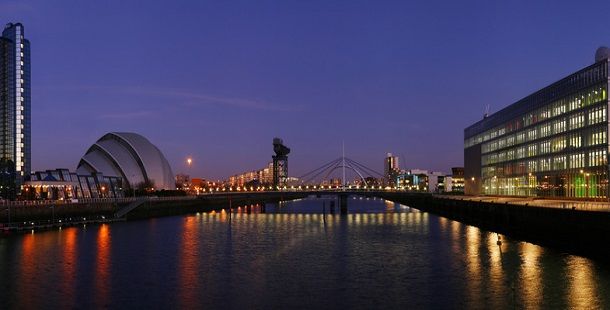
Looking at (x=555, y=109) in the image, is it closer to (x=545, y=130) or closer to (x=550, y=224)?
(x=545, y=130)

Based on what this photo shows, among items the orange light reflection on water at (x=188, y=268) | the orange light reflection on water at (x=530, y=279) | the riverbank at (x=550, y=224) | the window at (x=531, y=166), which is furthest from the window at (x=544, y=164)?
the orange light reflection on water at (x=188, y=268)

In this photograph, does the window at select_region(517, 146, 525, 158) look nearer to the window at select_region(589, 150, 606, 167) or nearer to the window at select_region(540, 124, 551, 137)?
the window at select_region(540, 124, 551, 137)

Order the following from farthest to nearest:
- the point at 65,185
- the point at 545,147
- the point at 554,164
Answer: the point at 65,185 < the point at 545,147 < the point at 554,164

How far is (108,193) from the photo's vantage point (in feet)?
449

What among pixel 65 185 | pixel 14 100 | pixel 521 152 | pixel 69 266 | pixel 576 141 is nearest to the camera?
pixel 69 266

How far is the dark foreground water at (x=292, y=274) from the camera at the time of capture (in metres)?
29.6

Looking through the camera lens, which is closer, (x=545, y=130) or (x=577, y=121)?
(x=577, y=121)

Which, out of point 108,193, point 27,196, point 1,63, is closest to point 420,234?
point 27,196

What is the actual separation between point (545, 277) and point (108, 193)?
115 metres

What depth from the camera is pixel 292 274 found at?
3756cm

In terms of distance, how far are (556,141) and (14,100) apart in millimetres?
99132

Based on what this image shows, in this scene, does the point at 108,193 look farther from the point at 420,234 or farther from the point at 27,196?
the point at 420,234

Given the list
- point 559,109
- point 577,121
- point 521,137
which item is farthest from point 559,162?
point 521,137

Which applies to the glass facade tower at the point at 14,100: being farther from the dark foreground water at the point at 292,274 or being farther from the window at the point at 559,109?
the window at the point at 559,109
